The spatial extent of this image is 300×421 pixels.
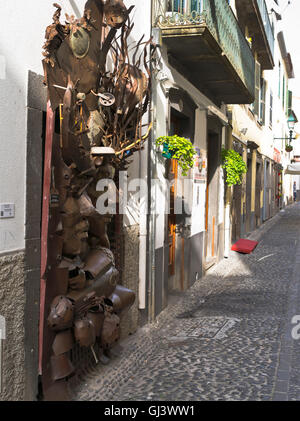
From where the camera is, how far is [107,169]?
15.2ft

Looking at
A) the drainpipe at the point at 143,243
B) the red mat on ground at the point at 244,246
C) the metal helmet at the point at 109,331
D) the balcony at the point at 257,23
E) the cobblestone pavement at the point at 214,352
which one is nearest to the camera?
the metal helmet at the point at 109,331

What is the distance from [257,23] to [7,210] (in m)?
13.0

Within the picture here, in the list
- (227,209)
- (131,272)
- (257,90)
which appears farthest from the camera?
(257,90)

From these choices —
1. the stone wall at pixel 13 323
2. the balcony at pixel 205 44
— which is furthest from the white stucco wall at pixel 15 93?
the balcony at pixel 205 44

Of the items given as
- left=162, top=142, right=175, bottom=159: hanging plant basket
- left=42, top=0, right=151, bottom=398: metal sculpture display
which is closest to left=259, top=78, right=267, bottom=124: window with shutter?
left=162, top=142, right=175, bottom=159: hanging plant basket

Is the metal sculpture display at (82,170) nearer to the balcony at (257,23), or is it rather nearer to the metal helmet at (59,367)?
the metal helmet at (59,367)

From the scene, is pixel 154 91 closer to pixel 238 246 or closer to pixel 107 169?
pixel 107 169

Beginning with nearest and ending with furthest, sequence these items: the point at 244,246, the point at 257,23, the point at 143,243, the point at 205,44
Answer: the point at 143,243, the point at 205,44, the point at 244,246, the point at 257,23

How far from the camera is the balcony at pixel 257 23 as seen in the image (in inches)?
536

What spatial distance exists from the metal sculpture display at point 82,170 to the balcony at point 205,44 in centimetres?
246

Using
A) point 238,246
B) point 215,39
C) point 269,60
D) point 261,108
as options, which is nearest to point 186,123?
point 215,39

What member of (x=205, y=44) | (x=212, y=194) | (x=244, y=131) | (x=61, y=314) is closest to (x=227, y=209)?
(x=212, y=194)

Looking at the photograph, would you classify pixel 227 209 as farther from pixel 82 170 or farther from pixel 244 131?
pixel 82 170

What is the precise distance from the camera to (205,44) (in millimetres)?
7391
